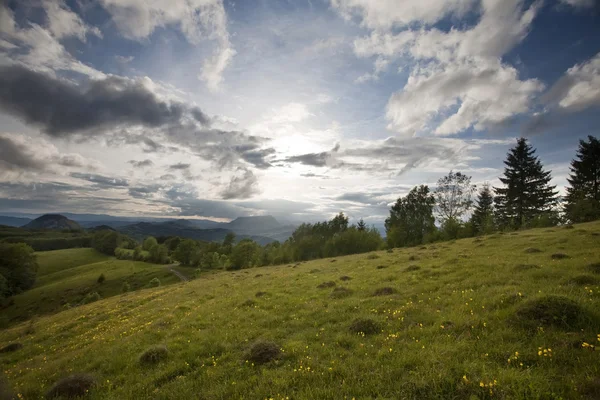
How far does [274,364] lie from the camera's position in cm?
888

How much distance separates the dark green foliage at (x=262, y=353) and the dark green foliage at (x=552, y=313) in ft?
28.0

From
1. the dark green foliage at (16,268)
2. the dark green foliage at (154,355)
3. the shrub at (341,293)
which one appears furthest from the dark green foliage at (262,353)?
the dark green foliage at (16,268)

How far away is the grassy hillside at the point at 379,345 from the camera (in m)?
6.41

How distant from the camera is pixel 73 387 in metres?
9.15

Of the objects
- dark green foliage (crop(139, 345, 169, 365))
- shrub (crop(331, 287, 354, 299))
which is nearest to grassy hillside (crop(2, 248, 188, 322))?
dark green foliage (crop(139, 345, 169, 365))

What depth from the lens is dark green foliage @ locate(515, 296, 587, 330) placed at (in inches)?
312

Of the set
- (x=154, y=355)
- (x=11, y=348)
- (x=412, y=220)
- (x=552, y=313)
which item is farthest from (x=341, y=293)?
(x=412, y=220)

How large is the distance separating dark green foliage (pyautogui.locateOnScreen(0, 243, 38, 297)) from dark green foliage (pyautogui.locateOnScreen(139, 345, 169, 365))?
110294mm

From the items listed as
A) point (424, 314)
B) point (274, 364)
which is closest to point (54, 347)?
point (274, 364)

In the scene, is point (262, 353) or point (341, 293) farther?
point (341, 293)

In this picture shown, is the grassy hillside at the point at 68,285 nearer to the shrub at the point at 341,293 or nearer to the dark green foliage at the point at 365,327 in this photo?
the shrub at the point at 341,293

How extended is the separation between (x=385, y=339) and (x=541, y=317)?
16.8 ft

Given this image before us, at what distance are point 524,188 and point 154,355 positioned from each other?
8212 centimetres

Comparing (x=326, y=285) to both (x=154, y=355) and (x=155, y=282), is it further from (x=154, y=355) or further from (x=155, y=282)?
(x=155, y=282)
